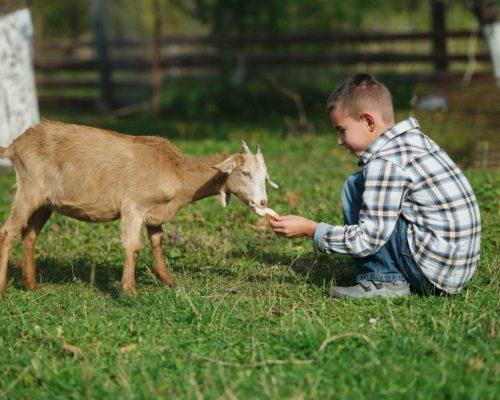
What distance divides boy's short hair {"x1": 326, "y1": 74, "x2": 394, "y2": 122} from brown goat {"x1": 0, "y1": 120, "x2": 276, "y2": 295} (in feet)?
2.80

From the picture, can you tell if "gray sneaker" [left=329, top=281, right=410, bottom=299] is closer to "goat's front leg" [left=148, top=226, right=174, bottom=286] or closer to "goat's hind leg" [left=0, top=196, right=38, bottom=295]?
"goat's front leg" [left=148, top=226, right=174, bottom=286]

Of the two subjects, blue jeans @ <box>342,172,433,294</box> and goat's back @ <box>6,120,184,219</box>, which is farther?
goat's back @ <box>6,120,184,219</box>

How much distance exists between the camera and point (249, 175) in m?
5.65

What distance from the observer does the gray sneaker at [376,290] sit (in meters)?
5.27

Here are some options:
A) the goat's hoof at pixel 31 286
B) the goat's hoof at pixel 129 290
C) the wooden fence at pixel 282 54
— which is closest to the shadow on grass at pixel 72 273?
the goat's hoof at pixel 31 286

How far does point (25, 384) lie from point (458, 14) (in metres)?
25.9

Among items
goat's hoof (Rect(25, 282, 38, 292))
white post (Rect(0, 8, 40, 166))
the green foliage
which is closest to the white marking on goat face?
goat's hoof (Rect(25, 282, 38, 292))

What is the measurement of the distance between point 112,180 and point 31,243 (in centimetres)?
102

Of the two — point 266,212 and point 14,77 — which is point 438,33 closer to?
point 14,77

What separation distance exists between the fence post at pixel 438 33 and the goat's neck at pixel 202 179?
42.5ft

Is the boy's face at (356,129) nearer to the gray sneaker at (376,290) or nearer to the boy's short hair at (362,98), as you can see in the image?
the boy's short hair at (362,98)

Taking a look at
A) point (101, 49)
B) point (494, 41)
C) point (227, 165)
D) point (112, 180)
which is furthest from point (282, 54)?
point (227, 165)

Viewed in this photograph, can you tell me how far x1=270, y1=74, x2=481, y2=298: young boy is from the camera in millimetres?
4996

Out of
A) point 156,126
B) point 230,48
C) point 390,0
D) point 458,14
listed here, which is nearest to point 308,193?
point 156,126
